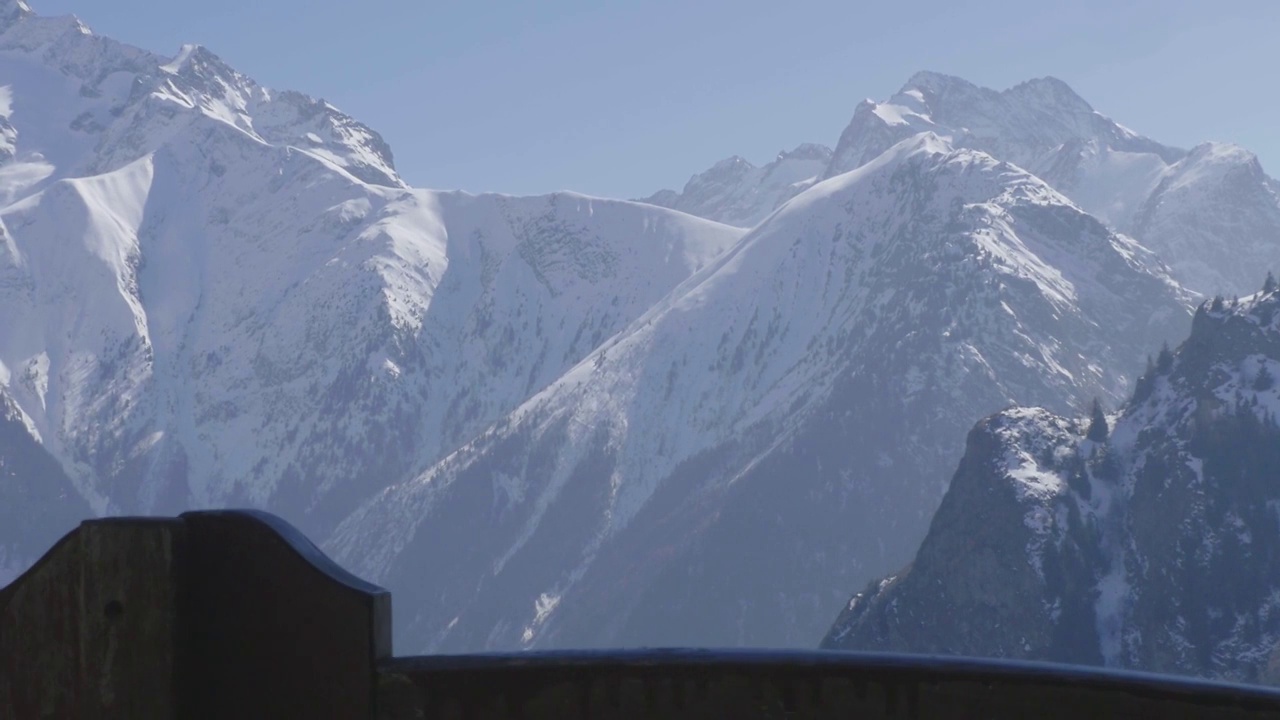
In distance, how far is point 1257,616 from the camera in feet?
570

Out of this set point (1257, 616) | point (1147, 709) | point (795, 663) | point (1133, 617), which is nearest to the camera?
point (1147, 709)

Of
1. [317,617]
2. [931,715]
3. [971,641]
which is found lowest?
[971,641]

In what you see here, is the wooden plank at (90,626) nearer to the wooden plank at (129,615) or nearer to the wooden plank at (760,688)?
the wooden plank at (129,615)

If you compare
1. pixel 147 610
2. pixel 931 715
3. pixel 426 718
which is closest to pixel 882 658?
pixel 931 715

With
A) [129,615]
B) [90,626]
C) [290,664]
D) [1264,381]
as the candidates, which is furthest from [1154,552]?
[90,626]

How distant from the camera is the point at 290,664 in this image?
6.35 meters

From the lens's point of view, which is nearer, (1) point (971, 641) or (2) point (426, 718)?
(2) point (426, 718)

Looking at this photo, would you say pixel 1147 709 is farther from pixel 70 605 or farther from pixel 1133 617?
pixel 1133 617

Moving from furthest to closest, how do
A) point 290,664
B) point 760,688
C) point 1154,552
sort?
point 1154,552, point 290,664, point 760,688

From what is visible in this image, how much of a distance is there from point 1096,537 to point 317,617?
199403 mm

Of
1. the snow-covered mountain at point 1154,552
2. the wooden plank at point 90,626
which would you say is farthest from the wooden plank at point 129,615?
the snow-covered mountain at point 1154,552

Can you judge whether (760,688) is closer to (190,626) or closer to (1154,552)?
(190,626)

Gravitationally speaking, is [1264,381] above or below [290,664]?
above

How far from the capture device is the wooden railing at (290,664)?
6.07 m
